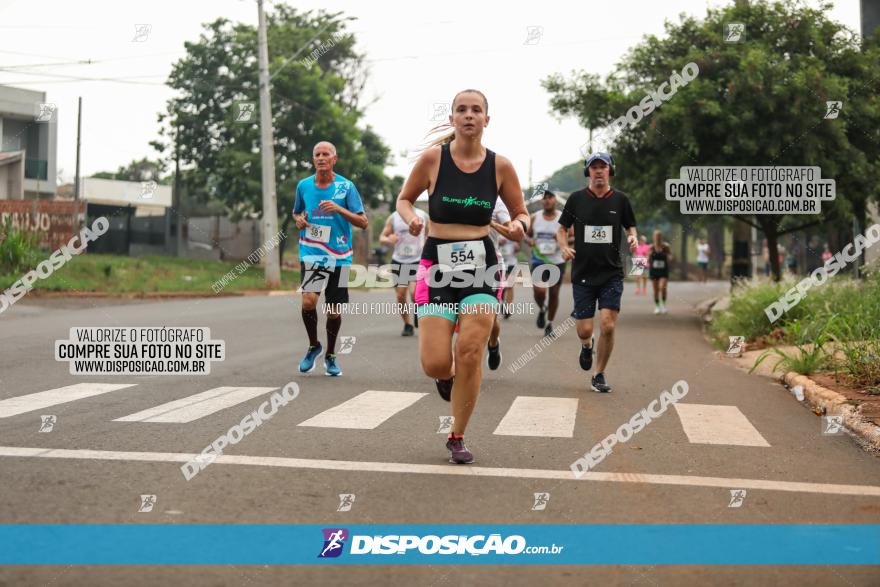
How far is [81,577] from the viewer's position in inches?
161

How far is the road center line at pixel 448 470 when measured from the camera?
5.93 meters

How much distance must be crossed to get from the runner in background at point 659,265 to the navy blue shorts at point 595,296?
1267 centimetres

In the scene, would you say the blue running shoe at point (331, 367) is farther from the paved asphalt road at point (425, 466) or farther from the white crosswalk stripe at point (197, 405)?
the white crosswalk stripe at point (197, 405)

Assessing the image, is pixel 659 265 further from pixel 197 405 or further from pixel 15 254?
pixel 197 405

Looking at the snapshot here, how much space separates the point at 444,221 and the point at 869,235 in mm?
13368

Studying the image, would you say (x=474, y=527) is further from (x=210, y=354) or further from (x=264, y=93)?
(x=264, y=93)

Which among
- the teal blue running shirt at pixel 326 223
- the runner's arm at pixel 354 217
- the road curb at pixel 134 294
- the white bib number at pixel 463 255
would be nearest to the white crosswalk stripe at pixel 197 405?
the teal blue running shirt at pixel 326 223

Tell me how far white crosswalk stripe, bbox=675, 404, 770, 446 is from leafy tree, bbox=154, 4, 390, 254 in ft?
110

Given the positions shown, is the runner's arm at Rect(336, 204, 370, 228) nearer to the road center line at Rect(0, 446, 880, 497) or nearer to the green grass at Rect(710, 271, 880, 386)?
the road center line at Rect(0, 446, 880, 497)

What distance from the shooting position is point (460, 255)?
640 cm

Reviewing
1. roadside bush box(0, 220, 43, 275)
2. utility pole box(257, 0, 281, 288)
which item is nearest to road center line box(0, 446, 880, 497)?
roadside bush box(0, 220, 43, 275)

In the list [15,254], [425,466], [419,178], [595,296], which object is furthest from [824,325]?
[15,254]

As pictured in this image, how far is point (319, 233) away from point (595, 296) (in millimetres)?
2644

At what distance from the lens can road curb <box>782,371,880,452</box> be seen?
24.8 feet
